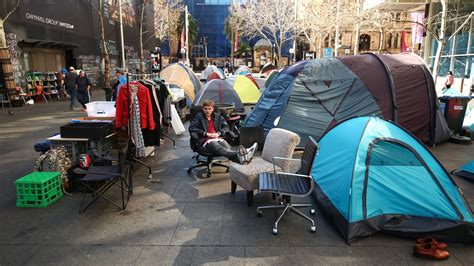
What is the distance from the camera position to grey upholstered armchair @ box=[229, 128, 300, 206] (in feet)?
16.9

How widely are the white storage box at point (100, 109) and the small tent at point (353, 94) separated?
3744 mm

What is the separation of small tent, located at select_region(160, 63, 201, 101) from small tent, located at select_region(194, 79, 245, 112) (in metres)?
2.40

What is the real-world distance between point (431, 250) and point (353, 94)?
512 centimetres

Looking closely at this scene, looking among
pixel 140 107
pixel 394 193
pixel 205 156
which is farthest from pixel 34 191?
pixel 394 193

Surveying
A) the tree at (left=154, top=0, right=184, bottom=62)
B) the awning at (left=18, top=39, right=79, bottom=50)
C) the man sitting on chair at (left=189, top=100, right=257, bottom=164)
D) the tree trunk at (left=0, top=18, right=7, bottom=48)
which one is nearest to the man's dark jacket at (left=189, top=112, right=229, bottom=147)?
the man sitting on chair at (left=189, top=100, right=257, bottom=164)

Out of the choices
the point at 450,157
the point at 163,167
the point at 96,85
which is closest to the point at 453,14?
the point at 450,157

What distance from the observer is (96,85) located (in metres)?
28.5

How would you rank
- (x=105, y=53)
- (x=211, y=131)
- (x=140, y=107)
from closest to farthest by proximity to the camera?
1. (x=140, y=107)
2. (x=211, y=131)
3. (x=105, y=53)

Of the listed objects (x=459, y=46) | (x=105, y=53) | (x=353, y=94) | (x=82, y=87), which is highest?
(x=459, y=46)

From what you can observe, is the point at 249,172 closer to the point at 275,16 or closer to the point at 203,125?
the point at 203,125

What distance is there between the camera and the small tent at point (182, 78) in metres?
15.9

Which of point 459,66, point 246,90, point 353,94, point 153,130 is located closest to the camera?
point 153,130

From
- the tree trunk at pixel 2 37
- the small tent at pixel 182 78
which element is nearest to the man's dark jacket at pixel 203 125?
the small tent at pixel 182 78

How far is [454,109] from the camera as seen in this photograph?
10.3 m
